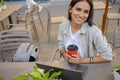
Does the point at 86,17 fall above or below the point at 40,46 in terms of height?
above

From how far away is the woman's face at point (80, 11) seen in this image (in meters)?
1.54

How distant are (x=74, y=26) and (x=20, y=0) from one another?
6.82m

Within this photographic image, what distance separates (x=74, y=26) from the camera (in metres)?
1.70

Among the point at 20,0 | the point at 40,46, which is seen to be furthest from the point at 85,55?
the point at 20,0

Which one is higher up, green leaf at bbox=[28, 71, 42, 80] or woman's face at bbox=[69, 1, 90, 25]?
woman's face at bbox=[69, 1, 90, 25]

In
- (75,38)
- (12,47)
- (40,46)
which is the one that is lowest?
(40,46)

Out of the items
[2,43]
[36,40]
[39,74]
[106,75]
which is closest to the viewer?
[39,74]

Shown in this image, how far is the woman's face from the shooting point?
5.06 ft

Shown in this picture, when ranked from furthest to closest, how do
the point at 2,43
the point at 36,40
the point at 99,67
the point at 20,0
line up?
the point at 20,0 < the point at 36,40 < the point at 2,43 < the point at 99,67

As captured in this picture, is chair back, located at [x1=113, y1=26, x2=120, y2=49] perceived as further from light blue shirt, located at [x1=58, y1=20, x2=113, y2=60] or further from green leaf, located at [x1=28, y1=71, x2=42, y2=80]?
green leaf, located at [x1=28, y1=71, x2=42, y2=80]

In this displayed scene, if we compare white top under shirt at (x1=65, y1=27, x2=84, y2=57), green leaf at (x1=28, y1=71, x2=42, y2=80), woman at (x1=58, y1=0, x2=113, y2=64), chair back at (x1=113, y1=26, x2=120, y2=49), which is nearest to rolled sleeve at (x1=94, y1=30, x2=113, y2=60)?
woman at (x1=58, y1=0, x2=113, y2=64)

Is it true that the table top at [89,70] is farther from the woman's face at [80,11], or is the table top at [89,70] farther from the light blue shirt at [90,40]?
the woman's face at [80,11]

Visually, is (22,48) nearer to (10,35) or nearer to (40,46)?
(10,35)

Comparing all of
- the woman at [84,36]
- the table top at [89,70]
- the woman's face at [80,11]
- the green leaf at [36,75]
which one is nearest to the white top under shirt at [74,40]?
the woman at [84,36]
